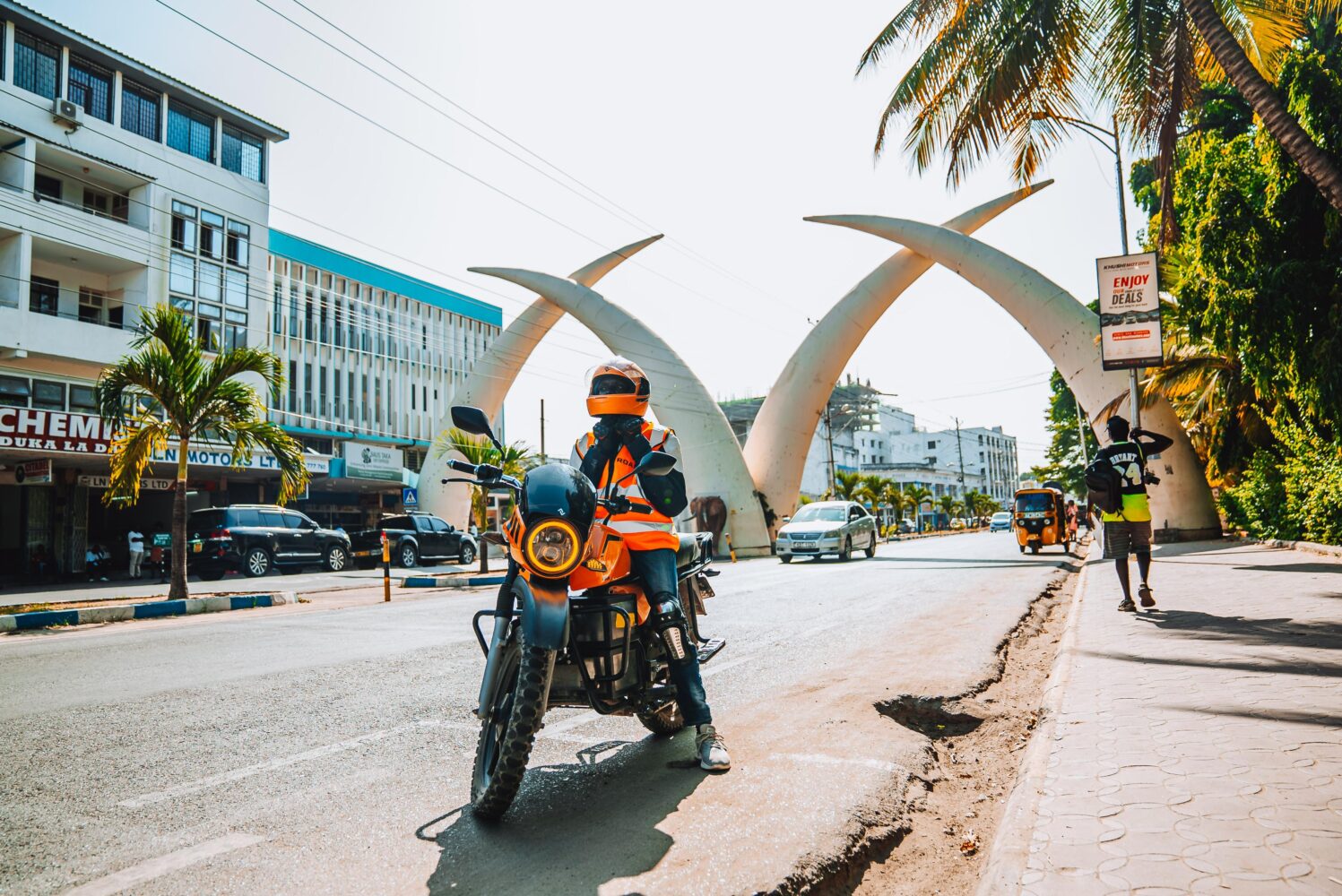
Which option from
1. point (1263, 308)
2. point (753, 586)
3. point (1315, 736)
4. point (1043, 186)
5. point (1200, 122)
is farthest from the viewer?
point (1043, 186)

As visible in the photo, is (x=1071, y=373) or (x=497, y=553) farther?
(x=497, y=553)

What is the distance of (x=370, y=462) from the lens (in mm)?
34375

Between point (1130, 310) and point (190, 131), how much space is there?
1211 inches

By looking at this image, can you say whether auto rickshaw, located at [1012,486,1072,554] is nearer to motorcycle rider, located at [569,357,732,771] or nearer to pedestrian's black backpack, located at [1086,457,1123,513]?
pedestrian's black backpack, located at [1086,457,1123,513]

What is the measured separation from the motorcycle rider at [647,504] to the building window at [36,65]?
29.1m

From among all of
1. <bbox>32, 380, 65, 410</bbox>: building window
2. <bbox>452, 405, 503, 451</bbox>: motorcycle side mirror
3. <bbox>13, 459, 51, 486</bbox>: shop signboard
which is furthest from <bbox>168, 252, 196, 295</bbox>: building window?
<bbox>452, 405, 503, 451</bbox>: motorcycle side mirror

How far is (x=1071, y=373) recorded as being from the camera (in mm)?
26359

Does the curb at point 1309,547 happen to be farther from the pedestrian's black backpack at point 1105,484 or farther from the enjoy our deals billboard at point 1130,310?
the pedestrian's black backpack at point 1105,484

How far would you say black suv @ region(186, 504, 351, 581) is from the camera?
19.5m

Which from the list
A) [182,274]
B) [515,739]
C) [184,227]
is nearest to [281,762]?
[515,739]

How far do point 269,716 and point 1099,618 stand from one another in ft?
22.9

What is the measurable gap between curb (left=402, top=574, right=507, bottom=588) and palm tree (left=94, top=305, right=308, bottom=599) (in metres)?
4.66

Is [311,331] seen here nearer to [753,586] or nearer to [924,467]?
[753,586]

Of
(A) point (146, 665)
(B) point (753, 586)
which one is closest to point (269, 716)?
(A) point (146, 665)
